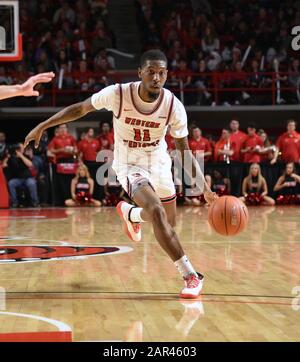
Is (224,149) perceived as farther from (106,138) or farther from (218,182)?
(106,138)

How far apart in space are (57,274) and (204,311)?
2352 mm

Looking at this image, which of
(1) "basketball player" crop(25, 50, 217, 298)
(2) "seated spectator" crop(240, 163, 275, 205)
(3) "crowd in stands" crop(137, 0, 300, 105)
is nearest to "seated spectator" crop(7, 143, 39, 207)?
(2) "seated spectator" crop(240, 163, 275, 205)

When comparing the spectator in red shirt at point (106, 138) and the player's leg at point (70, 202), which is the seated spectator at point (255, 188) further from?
the player's leg at point (70, 202)

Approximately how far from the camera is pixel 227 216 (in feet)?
21.9

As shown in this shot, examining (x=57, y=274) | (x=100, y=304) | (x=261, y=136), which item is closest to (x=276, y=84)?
(x=261, y=136)

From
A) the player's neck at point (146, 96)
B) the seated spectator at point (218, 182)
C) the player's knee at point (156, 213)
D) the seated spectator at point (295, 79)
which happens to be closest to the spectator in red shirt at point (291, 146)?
the seated spectator at point (218, 182)

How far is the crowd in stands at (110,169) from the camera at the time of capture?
57.6 ft

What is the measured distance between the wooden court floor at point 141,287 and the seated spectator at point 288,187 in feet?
19.4

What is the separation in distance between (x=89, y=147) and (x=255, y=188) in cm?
434

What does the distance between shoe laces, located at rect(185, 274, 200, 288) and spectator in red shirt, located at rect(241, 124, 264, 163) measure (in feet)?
39.4

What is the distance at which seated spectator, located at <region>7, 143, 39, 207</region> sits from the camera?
17375 millimetres

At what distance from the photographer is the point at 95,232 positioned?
11.5 metres
